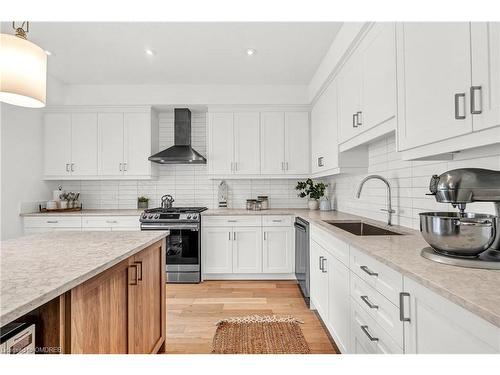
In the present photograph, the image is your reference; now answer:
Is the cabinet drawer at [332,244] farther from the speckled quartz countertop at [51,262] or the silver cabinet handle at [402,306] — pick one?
the speckled quartz countertop at [51,262]

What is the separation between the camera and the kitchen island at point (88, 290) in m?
0.94

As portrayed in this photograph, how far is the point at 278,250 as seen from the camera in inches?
145

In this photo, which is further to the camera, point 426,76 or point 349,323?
point 349,323

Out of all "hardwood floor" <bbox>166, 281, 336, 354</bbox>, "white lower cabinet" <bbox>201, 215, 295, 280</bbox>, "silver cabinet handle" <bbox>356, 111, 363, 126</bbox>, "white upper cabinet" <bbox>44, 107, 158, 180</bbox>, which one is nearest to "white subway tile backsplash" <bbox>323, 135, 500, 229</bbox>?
"silver cabinet handle" <bbox>356, 111, 363, 126</bbox>

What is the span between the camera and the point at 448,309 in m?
0.88

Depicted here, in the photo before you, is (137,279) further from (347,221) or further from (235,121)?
(235,121)

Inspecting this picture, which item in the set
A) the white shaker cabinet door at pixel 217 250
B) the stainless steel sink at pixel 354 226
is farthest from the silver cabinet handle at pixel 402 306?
the white shaker cabinet door at pixel 217 250

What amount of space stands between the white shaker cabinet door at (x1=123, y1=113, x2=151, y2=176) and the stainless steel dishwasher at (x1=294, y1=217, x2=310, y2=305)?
2.26m

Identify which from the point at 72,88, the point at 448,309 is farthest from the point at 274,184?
the point at 448,309

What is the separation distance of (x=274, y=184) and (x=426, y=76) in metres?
3.01

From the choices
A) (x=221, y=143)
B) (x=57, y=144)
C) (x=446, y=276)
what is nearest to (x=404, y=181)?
(x=446, y=276)

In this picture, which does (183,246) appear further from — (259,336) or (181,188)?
(259,336)

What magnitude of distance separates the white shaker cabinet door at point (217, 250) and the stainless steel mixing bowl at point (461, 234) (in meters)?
2.76

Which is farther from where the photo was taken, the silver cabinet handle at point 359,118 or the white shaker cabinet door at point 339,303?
the silver cabinet handle at point 359,118
